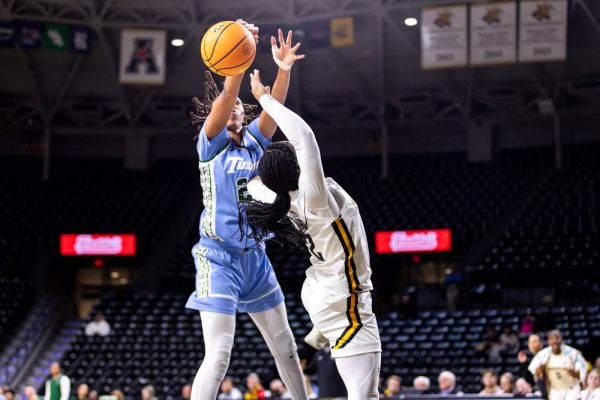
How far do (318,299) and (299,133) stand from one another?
838 millimetres

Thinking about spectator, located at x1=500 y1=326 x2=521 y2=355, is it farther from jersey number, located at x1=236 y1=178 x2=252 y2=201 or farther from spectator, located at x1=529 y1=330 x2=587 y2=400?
jersey number, located at x1=236 y1=178 x2=252 y2=201

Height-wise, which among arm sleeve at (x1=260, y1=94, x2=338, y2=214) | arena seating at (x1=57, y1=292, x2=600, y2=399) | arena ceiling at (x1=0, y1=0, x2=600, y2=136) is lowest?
arena seating at (x1=57, y1=292, x2=600, y2=399)

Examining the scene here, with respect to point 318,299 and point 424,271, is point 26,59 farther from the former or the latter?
point 318,299

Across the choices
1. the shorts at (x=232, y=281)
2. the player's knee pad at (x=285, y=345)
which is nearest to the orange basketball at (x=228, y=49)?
the shorts at (x=232, y=281)

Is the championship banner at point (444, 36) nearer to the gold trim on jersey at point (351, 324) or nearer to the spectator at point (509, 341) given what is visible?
the spectator at point (509, 341)

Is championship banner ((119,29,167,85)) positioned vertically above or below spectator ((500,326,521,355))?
above

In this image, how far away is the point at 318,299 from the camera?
4.26m

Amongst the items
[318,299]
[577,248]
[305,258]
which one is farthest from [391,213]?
[318,299]

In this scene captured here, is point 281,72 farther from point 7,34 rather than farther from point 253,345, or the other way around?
point 7,34

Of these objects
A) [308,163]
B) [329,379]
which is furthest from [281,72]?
[329,379]

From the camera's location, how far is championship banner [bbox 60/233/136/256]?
21.8 meters

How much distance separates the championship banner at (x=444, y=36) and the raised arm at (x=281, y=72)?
13655 mm

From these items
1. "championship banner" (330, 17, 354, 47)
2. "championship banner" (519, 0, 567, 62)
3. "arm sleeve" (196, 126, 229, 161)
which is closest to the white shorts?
"arm sleeve" (196, 126, 229, 161)

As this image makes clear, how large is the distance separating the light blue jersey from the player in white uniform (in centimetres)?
65
